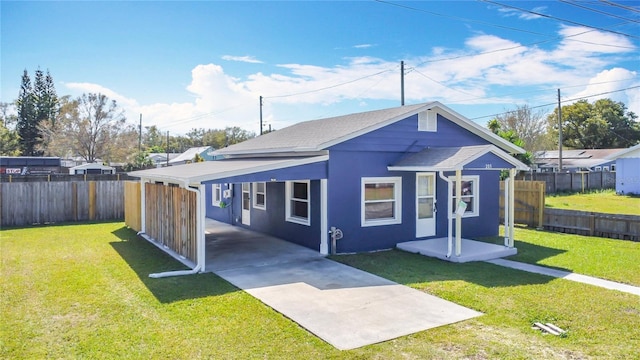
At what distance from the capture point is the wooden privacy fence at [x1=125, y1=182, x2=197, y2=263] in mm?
9328

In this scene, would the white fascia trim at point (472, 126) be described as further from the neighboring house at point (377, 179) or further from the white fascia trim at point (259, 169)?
the white fascia trim at point (259, 169)

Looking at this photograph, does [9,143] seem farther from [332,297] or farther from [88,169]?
[332,297]

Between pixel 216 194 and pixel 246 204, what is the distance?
10.6ft

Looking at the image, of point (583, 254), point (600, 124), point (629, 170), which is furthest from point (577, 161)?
point (583, 254)

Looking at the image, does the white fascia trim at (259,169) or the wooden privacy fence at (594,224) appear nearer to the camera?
the white fascia trim at (259,169)

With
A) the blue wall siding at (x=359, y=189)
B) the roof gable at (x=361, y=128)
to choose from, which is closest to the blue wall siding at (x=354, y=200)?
the blue wall siding at (x=359, y=189)

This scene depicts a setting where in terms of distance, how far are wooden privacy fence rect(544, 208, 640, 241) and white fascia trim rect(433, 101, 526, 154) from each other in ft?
9.04

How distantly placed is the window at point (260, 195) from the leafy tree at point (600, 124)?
161 ft

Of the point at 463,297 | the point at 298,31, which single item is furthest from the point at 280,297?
the point at 298,31

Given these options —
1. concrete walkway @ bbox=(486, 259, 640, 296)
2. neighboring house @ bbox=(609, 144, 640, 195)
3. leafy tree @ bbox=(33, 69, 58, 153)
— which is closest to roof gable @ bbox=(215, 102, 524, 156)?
concrete walkway @ bbox=(486, 259, 640, 296)

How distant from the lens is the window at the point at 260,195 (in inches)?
536

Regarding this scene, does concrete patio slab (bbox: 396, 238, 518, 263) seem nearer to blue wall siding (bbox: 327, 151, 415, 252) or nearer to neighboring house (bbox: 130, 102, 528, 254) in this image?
neighboring house (bbox: 130, 102, 528, 254)

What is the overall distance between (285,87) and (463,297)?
3092 centimetres

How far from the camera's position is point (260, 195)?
45.9 feet
